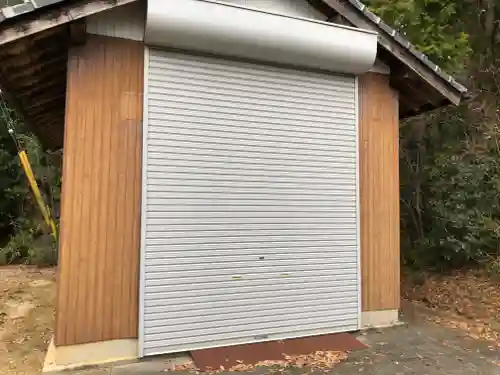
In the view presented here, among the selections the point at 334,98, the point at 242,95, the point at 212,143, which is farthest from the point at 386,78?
the point at 212,143

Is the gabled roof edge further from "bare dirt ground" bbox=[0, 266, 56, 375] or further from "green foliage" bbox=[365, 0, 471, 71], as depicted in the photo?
"bare dirt ground" bbox=[0, 266, 56, 375]

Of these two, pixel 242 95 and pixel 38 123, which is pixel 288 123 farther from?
pixel 38 123

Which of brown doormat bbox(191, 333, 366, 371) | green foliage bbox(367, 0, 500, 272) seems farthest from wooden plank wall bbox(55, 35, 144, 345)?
green foliage bbox(367, 0, 500, 272)

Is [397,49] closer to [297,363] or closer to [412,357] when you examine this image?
[412,357]

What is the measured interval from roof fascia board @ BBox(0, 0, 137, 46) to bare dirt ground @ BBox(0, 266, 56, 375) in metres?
3.53

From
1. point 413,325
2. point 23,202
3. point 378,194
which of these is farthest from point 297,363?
point 23,202

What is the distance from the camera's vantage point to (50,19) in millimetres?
4227

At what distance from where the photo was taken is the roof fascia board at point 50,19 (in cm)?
407

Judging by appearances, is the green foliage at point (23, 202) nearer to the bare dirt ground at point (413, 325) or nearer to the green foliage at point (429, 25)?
the bare dirt ground at point (413, 325)

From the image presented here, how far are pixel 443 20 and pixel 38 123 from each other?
803 cm

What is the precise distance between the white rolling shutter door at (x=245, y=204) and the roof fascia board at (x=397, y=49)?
73 cm

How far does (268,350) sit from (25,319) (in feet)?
13.8

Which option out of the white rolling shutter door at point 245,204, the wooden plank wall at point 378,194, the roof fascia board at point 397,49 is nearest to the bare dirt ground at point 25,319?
the white rolling shutter door at point 245,204

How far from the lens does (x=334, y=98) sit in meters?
5.86
